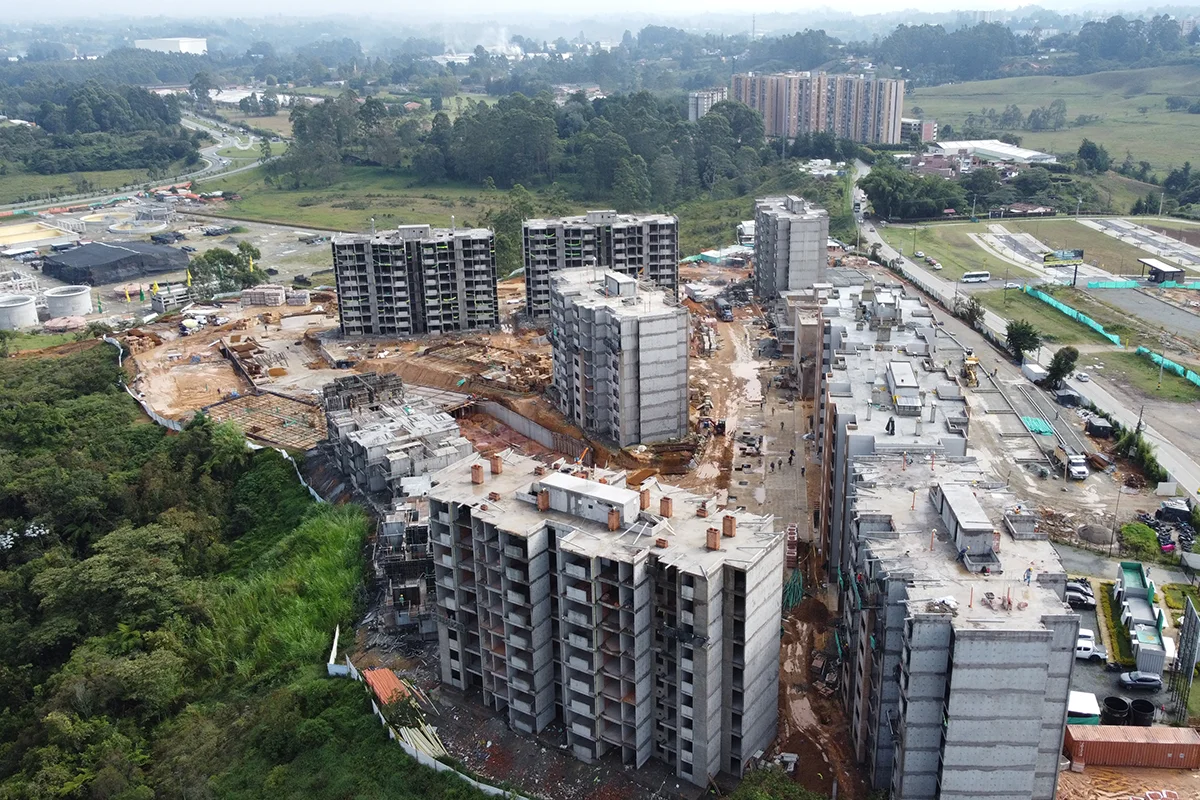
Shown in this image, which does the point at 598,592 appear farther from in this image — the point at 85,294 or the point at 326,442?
the point at 85,294

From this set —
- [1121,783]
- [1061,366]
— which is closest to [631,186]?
[1061,366]

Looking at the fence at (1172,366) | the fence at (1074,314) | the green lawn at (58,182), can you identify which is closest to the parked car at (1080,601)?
the fence at (1172,366)

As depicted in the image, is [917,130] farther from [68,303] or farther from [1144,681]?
[1144,681]

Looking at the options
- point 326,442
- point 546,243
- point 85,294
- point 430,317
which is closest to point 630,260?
point 546,243

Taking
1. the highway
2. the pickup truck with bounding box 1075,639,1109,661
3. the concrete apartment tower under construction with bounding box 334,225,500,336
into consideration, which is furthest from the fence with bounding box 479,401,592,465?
the highway

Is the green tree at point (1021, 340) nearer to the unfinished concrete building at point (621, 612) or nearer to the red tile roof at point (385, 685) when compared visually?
the unfinished concrete building at point (621, 612)

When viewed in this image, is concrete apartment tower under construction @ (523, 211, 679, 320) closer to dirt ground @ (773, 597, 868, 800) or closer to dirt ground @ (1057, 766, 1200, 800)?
dirt ground @ (773, 597, 868, 800)
